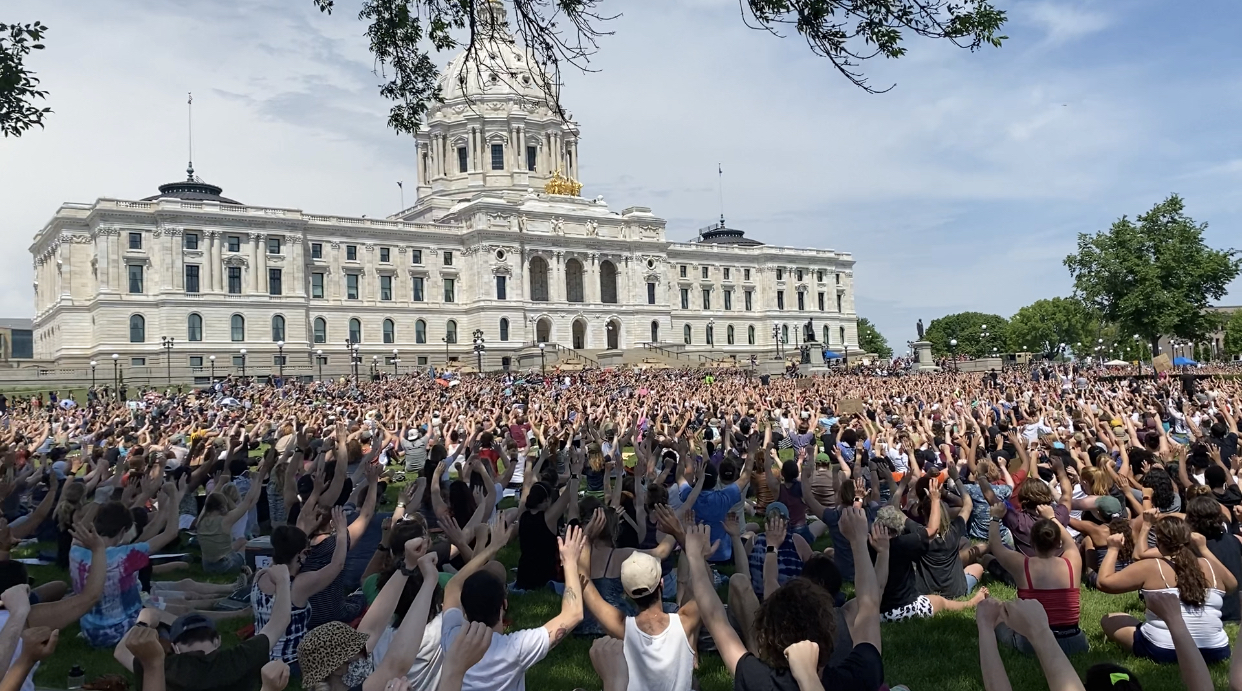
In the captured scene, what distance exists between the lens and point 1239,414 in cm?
1744

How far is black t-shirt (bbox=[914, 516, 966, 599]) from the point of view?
847 centimetres

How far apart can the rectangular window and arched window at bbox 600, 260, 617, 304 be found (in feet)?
126

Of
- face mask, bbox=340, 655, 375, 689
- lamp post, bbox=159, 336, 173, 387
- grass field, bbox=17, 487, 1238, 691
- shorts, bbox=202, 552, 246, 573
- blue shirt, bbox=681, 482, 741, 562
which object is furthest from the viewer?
lamp post, bbox=159, 336, 173, 387

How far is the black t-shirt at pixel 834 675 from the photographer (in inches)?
155

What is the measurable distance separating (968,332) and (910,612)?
129768mm

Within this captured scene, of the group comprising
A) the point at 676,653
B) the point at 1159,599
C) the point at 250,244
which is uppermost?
the point at 250,244

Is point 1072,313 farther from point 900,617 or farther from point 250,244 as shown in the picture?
point 900,617

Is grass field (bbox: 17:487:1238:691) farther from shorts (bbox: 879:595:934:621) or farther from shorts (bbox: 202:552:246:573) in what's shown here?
shorts (bbox: 202:552:246:573)

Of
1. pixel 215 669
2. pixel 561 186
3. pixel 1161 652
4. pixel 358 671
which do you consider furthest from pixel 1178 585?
pixel 561 186

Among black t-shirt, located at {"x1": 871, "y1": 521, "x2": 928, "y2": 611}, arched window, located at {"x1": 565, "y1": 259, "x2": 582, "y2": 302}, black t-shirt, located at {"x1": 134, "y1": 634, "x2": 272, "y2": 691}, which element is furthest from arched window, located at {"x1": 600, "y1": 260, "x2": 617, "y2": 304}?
black t-shirt, located at {"x1": 134, "y1": 634, "x2": 272, "y2": 691}

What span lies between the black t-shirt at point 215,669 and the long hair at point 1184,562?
5.46m

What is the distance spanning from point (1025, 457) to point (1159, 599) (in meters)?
7.80

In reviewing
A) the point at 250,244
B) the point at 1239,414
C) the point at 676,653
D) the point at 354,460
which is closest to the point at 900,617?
the point at 676,653

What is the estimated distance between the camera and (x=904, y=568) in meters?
8.00
